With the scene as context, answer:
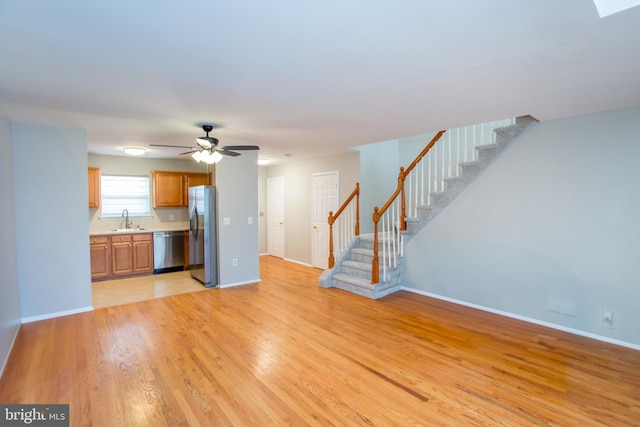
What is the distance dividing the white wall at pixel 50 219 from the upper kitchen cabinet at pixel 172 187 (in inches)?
102

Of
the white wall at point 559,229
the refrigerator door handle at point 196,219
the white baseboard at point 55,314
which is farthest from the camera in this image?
the refrigerator door handle at point 196,219

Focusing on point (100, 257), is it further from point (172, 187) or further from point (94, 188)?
point (172, 187)

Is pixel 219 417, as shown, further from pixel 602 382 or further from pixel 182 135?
pixel 182 135

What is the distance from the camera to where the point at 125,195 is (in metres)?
6.57

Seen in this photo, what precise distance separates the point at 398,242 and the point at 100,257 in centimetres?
539

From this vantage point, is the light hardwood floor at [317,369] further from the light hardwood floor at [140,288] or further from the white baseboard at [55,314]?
the light hardwood floor at [140,288]

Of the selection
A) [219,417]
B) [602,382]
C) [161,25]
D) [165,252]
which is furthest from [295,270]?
[161,25]

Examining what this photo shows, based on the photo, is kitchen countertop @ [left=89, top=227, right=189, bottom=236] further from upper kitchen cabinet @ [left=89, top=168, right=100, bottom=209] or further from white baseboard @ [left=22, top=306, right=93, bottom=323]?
white baseboard @ [left=22, top=306, right=93, bottom=323]

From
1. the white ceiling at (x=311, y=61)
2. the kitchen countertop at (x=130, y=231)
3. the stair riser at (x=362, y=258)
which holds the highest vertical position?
the white ceiling at (x=311, y=61)

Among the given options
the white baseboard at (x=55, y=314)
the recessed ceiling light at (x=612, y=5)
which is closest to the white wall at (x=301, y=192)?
the white baseboard at (x=55, y=314)

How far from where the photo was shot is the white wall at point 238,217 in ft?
17.7

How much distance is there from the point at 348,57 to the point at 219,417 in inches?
103

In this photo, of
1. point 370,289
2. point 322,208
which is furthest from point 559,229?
point 322,208

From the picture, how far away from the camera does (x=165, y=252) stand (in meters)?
6.48
